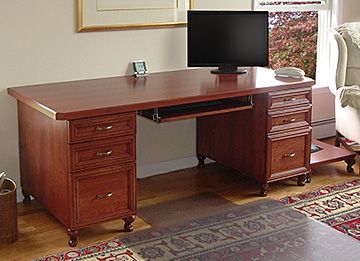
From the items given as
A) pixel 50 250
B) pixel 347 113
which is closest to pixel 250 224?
pixel 50 250

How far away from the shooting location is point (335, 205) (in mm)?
3307

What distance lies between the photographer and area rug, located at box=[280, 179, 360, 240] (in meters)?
3.05

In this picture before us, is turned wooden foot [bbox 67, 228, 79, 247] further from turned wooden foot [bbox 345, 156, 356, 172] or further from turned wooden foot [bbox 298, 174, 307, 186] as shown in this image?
turned wooden foot [bbox 345, 156, 356, 172]

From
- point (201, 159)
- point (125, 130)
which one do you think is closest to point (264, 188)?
point (201, 159)

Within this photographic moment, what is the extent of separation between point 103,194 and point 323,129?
241 centimetres

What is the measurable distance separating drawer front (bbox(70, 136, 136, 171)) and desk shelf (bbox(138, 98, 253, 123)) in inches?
8.1

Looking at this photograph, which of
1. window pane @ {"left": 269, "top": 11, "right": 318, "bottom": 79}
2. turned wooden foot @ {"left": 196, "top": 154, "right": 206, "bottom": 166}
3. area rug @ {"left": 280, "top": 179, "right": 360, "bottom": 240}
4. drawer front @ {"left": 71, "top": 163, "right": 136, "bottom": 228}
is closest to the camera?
drawer front @ {"left": 71, "top": 163, "right": 136, "bottom": 228}

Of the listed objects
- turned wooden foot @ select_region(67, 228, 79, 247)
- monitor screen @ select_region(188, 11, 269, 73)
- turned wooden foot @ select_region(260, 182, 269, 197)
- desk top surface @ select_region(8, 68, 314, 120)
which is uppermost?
monitor screen @ select_region(188, 11, 269, 73)

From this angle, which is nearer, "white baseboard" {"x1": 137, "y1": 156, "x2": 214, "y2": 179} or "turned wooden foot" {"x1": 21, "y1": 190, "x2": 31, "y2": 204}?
"turned wooden foot" {"x1": 21, "y1": 190, "x2": 31, "y2": 204}

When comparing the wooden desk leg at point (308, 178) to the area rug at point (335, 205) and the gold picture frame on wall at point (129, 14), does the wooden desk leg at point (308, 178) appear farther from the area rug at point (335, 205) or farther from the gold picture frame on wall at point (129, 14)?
the gold picture frame on wall at point (129, 14)

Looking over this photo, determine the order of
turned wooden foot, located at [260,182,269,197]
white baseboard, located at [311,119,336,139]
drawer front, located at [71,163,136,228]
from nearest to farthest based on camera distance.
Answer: drawer front, located at [71,163,136,228], turned wooden foot, located at [260,182,269,197], white baseboard, located at [311,119,336,139]

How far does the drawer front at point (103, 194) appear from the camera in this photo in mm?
2753

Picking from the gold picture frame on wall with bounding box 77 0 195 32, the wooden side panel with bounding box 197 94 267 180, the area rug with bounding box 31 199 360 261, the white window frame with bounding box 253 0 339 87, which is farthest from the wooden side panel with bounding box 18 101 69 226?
the white window frame with bounding box 253 0 339 87

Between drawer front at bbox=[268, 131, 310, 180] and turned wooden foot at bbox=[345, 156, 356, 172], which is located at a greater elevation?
drawer front at bbox=[268, 131, 310, 180]
